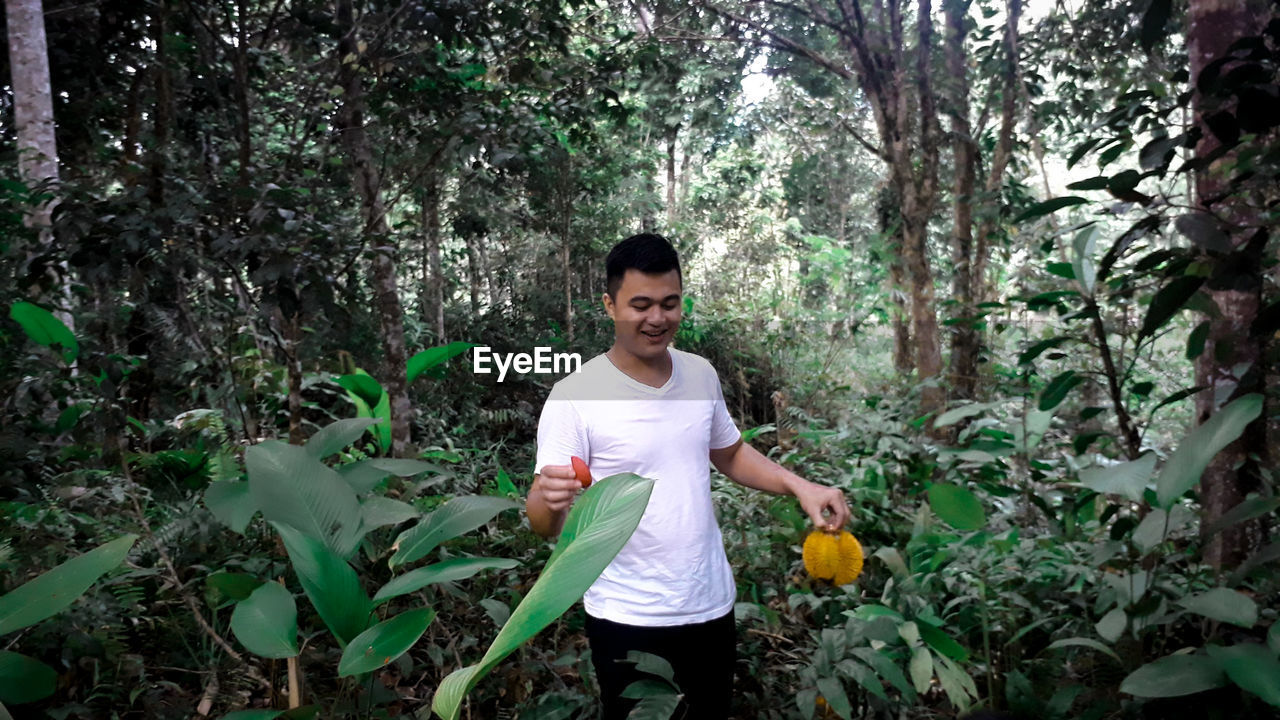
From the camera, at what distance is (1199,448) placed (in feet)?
3.31

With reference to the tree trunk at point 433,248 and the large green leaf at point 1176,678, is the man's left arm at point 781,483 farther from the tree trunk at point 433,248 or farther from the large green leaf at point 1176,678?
the tree trunk at point 433,248

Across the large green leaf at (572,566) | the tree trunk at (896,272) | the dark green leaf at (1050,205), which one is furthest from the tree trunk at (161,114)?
the tree trunk at (896,272)

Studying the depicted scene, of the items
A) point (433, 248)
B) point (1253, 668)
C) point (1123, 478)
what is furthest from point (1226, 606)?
point (433, 248)

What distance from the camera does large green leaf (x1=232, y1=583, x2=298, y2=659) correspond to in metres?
0.76

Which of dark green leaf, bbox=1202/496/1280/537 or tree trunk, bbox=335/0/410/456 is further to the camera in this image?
tree trunk, bbox=335/0/410/456

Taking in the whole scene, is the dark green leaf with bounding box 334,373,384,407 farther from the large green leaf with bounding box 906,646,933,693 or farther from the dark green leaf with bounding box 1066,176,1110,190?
the dark green leaf with bounding box 1066,176,1110,190

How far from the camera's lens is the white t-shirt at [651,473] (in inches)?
48.8

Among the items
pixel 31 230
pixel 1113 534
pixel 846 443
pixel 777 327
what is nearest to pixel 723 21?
pixel 777 327

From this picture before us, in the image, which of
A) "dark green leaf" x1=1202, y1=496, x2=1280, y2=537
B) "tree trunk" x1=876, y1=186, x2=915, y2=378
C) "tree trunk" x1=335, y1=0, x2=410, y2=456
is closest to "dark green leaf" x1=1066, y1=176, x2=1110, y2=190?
"dark green leaf" x1=1202, y1=496, x2=1280, y2=537

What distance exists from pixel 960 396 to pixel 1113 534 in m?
2.48

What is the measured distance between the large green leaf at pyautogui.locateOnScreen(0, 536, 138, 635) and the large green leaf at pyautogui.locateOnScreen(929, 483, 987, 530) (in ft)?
3.80

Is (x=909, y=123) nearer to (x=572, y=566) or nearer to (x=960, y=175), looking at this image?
(x=960, y=175)

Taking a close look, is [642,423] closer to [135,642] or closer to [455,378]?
[135,642]

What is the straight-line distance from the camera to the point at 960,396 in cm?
389
